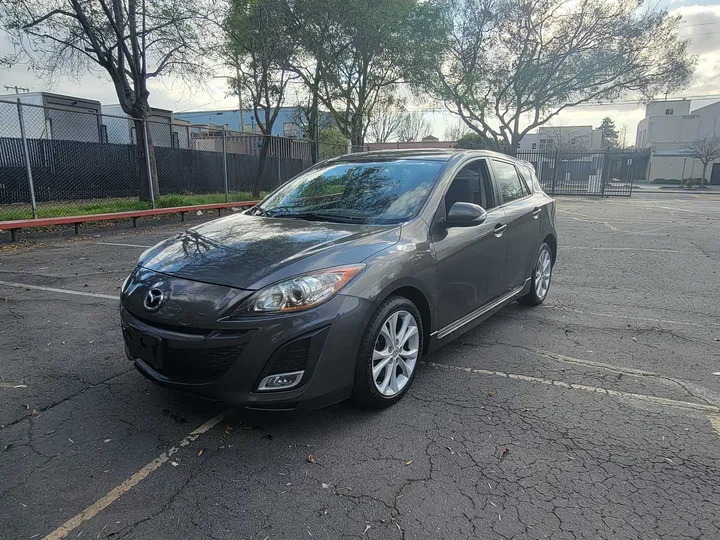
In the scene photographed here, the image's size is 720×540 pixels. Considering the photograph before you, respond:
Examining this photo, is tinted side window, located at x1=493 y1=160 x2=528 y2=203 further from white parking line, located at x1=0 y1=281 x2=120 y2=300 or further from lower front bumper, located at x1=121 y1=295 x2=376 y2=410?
white parking line, located at x1=0 y1=281 x2=120 y2=300

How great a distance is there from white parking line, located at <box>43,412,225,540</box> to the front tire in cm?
94

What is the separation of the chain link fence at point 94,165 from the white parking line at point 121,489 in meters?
9.83

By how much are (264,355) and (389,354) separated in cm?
87

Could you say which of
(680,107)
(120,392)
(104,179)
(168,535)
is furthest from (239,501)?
(680,107)

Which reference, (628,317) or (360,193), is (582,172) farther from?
(360,193)

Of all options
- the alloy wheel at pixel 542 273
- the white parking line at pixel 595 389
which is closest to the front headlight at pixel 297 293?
the white parking line at pixel 595 389

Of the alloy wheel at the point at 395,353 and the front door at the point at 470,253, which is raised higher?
the front door at the point at 470,253

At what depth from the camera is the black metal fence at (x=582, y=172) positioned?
28250 millimetres

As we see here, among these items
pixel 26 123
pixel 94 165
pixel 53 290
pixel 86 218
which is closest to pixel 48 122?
pixel 94 165

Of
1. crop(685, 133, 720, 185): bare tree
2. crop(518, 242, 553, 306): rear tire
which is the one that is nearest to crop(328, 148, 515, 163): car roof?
crop(518, 242, 553, 306): rear tire

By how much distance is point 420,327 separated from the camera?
11.0 ft

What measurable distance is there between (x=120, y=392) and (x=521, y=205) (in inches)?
153

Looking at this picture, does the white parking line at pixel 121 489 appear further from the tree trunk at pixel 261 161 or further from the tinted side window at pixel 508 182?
the tree trunk at pixel 261 161

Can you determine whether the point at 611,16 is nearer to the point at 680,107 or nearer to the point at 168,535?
the point at 168,535
